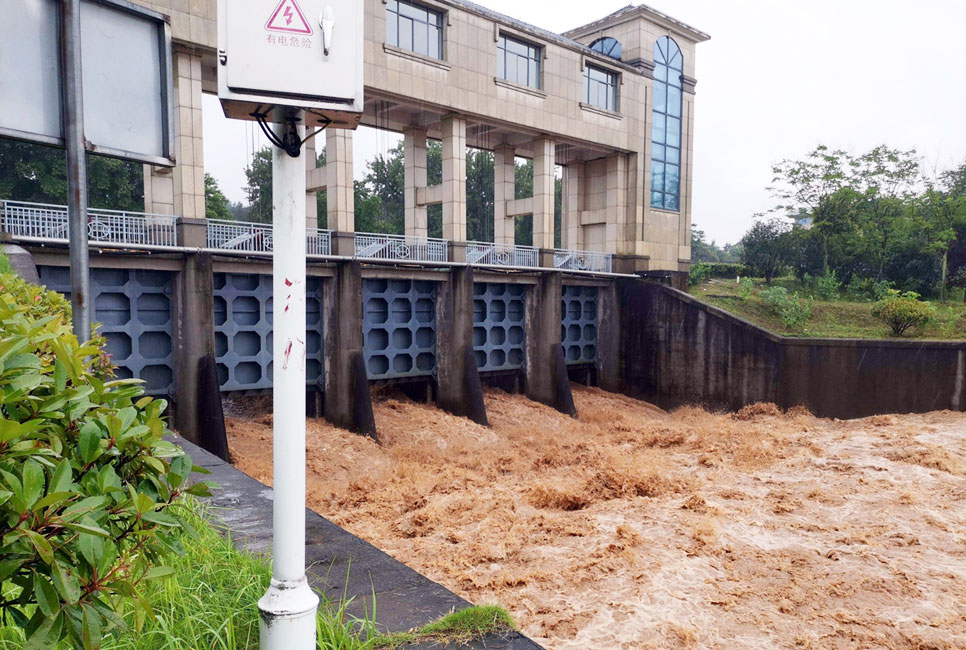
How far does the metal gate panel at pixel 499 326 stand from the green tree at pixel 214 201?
74.2 ft

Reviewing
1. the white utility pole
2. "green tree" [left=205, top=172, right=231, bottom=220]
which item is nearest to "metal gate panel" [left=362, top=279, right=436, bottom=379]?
the white utility pole

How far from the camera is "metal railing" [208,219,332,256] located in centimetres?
1508

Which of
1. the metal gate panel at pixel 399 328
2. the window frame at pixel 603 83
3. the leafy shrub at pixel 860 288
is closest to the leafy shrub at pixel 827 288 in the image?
the leafy shrub at pixel 860 288

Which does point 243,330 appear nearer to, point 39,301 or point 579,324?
point 39,301

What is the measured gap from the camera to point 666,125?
84.4 feet

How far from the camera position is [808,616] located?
686 cm

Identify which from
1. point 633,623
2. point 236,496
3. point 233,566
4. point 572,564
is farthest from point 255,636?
point 572,564

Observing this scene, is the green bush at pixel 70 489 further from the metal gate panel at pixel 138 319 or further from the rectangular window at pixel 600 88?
the rectangular window at pixel 600 88

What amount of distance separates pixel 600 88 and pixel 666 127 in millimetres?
3734

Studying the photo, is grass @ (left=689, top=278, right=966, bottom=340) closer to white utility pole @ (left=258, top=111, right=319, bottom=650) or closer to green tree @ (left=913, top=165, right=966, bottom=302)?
green tree @ (left=913, top=165, right=966, bottom=302)

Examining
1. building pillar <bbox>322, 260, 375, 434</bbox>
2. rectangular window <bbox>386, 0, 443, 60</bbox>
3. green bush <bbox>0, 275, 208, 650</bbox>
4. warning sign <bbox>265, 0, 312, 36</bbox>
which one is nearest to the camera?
green bush <bbox>0, 275, 208, 650</bbox>

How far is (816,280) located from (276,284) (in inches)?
1128

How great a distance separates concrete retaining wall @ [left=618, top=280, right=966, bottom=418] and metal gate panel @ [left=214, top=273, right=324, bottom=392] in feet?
39.4

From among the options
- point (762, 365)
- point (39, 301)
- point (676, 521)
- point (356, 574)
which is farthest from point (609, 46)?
point (356, 574)
